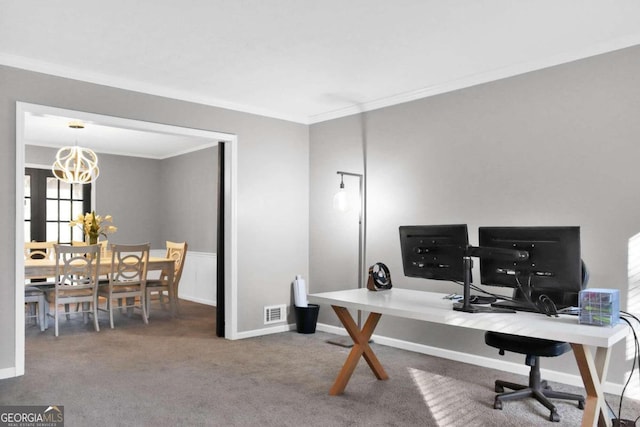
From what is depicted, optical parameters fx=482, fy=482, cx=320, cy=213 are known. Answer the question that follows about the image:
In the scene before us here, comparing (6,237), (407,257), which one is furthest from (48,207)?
(407,257)

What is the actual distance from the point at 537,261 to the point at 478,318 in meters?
0.44

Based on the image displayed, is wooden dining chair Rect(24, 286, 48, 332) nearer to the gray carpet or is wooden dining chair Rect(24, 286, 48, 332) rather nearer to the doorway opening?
the gray carpet

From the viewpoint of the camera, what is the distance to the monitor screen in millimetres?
2904

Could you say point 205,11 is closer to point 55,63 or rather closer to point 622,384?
point 55,63

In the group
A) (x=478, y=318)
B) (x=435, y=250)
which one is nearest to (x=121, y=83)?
(x=435, y=250)

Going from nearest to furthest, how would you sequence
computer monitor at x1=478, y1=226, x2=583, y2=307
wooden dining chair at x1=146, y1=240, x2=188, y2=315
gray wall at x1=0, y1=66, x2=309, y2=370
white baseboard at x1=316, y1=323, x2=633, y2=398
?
computer monitor at x1=478, y1=226, x2=583, y2=307 → white baseboard at x1=316, y1=323, x2=633, y2=398 → gray wall at x1=0, y1=66, x2=309, y2=370 → wooden dining chair at x1=146, y1=240, x2=188, y2=315

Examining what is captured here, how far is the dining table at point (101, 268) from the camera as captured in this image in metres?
5.27

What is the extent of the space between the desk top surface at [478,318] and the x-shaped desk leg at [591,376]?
0.32 ft

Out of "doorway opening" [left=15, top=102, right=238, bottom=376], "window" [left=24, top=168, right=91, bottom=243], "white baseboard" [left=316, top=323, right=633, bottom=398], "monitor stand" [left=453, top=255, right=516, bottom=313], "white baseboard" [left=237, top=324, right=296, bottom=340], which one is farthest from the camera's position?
"window" [left=24, top=168, right=91, bottom=243]

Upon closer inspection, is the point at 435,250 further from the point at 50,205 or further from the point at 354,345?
the point at 50,205

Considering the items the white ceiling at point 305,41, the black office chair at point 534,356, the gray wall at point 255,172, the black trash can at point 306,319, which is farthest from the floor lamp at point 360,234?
the black office chair at point 534,356

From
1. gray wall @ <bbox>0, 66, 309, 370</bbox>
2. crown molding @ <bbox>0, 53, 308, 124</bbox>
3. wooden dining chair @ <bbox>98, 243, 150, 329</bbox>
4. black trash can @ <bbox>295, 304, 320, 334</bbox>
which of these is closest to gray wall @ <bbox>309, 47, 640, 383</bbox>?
black trash can @ <bbox>295, 304, 320, 334</bbox>

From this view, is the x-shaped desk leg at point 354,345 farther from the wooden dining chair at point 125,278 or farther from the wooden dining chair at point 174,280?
the wooden dining chair at point 174,280

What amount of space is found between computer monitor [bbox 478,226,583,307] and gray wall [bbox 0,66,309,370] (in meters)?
2.93
